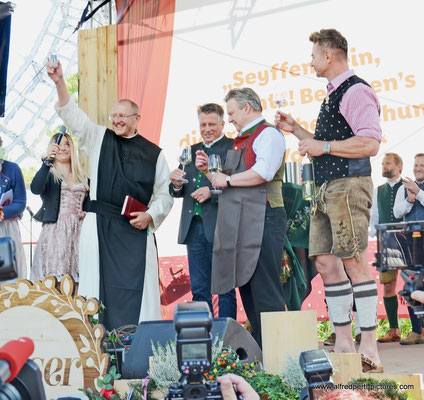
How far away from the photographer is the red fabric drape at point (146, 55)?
19.8 ft

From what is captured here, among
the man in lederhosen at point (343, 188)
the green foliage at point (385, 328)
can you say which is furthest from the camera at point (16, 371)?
the green foliage at point (385, 328)

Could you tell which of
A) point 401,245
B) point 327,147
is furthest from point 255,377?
point 401,245

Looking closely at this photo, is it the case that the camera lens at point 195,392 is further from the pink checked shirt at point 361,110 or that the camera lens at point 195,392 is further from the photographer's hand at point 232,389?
the pink checked shirt at point 361,110

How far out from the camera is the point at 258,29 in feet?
20.2

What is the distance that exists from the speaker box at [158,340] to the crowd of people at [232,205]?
1.93 ft

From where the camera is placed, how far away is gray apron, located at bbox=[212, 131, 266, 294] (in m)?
3.55

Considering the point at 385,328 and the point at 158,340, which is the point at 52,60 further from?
the point at 385,328

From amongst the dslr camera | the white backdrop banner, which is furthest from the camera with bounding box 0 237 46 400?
the white backdrop banner

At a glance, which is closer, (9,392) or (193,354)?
(9,392)

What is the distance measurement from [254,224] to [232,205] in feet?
0.60

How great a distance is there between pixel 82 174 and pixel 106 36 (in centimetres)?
133

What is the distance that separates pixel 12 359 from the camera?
958 mm

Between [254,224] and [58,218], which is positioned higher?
[58,218]

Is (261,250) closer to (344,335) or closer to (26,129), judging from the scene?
(344,335)
